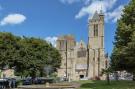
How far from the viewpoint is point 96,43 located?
526 ft

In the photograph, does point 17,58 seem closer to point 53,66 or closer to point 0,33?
point 0,33

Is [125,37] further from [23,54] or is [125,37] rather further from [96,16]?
[96,16]

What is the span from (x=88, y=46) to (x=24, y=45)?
87.2 meters

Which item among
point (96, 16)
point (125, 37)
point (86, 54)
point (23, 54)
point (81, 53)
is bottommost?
point (23, 54)

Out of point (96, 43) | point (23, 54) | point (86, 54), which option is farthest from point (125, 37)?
point (86, 54)

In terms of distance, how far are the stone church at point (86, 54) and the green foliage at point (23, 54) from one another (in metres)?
67.5

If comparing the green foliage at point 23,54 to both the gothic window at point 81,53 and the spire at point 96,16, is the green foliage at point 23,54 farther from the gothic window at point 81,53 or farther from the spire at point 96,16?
the spire at point 96,16

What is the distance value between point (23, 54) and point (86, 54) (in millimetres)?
88162

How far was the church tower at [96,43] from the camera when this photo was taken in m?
152

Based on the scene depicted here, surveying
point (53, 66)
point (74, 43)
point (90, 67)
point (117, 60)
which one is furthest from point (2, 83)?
point (74, 43)

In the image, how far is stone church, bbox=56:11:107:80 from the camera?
155 m

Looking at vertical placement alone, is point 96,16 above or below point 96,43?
above

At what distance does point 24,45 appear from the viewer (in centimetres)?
7638

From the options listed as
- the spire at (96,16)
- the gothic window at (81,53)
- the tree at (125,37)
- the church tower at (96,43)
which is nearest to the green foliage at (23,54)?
the tree at (125,37)
